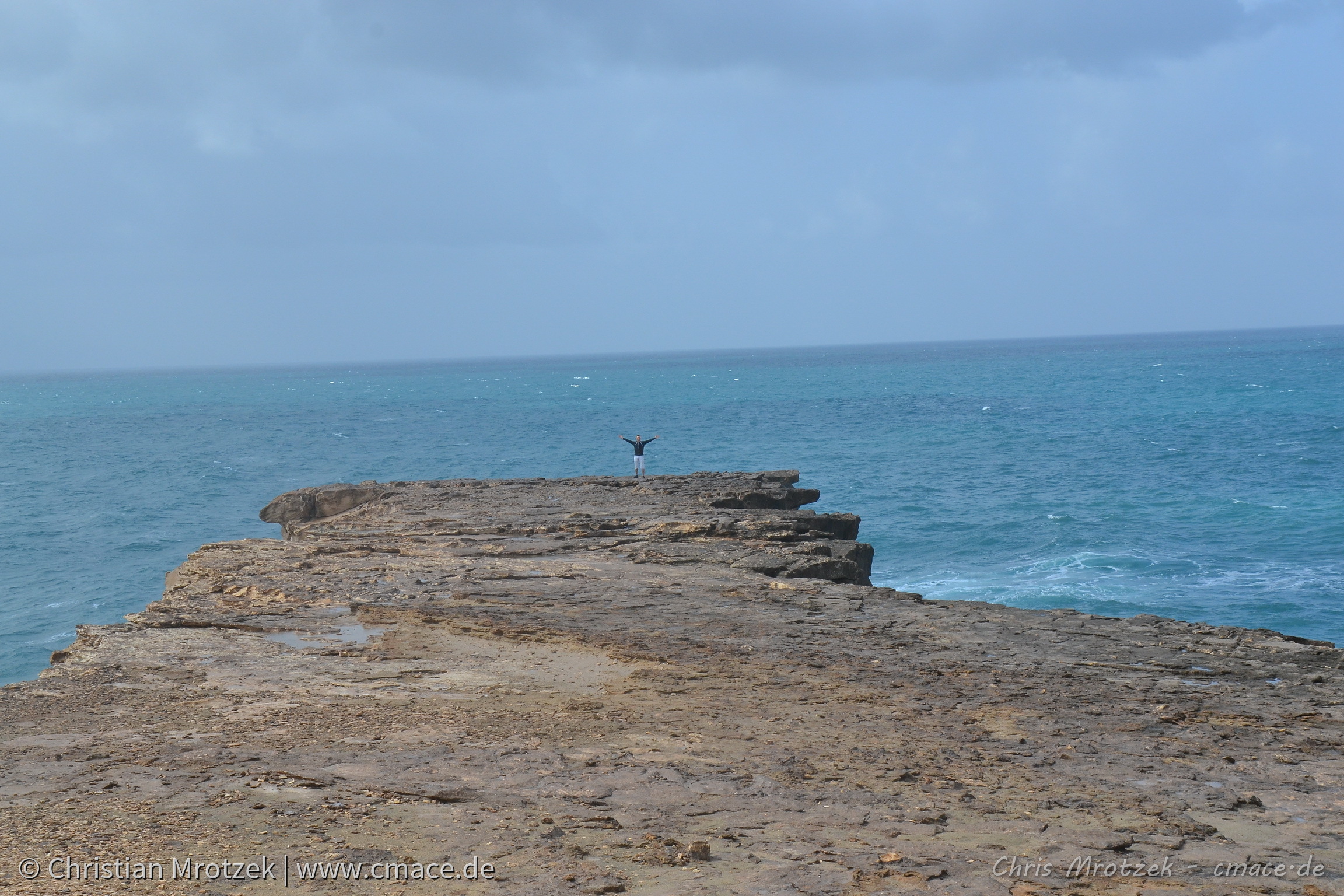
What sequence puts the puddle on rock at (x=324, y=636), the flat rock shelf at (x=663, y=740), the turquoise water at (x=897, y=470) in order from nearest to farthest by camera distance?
the flat rock shelf at (x=663, y=740)
the puddle on rock at (x=324, y=636)
the turquoise water at (x=897, y=470)

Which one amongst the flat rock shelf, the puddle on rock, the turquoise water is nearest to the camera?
the flat rock shelf

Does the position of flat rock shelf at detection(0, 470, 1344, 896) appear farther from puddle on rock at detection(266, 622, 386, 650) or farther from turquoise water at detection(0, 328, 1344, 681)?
turquoise water at detection(0, 328, 1344, 681)

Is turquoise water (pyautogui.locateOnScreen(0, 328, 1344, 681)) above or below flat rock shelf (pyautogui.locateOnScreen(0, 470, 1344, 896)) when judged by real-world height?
below

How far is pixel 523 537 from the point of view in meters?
18.0

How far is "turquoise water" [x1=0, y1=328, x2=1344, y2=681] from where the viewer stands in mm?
28188

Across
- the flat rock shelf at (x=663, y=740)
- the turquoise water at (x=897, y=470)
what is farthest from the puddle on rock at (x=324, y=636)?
the turquoise water at (x=897, y=470)

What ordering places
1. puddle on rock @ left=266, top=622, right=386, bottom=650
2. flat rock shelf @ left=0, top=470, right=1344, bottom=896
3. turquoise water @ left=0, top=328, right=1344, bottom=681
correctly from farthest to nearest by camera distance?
turquoise water @ left=0, top=328, right=1344, bottom=681, puddle on rock @ left=266, top=622, right=386, bottom=650, flat rock shelf @ left=0, top=470, right=1344, bottom=896

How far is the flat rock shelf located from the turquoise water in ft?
45.5

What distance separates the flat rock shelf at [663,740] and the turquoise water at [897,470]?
13882 mm

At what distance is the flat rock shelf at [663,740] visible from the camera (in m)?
6.39

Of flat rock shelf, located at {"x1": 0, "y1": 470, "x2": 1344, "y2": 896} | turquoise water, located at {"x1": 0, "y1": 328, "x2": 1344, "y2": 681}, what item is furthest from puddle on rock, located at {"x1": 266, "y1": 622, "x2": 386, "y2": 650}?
turquoise water, located at {"x1": 0, "y1": 328, "x2": 1344, "y2": 681}

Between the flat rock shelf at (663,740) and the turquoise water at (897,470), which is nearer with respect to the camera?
the flat rock shelf at (663,740)

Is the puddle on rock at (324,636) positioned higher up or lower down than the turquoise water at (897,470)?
higher up

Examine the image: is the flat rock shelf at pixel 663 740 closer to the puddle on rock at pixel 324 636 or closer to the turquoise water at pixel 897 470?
the puddle on rock at pixel 324 636
